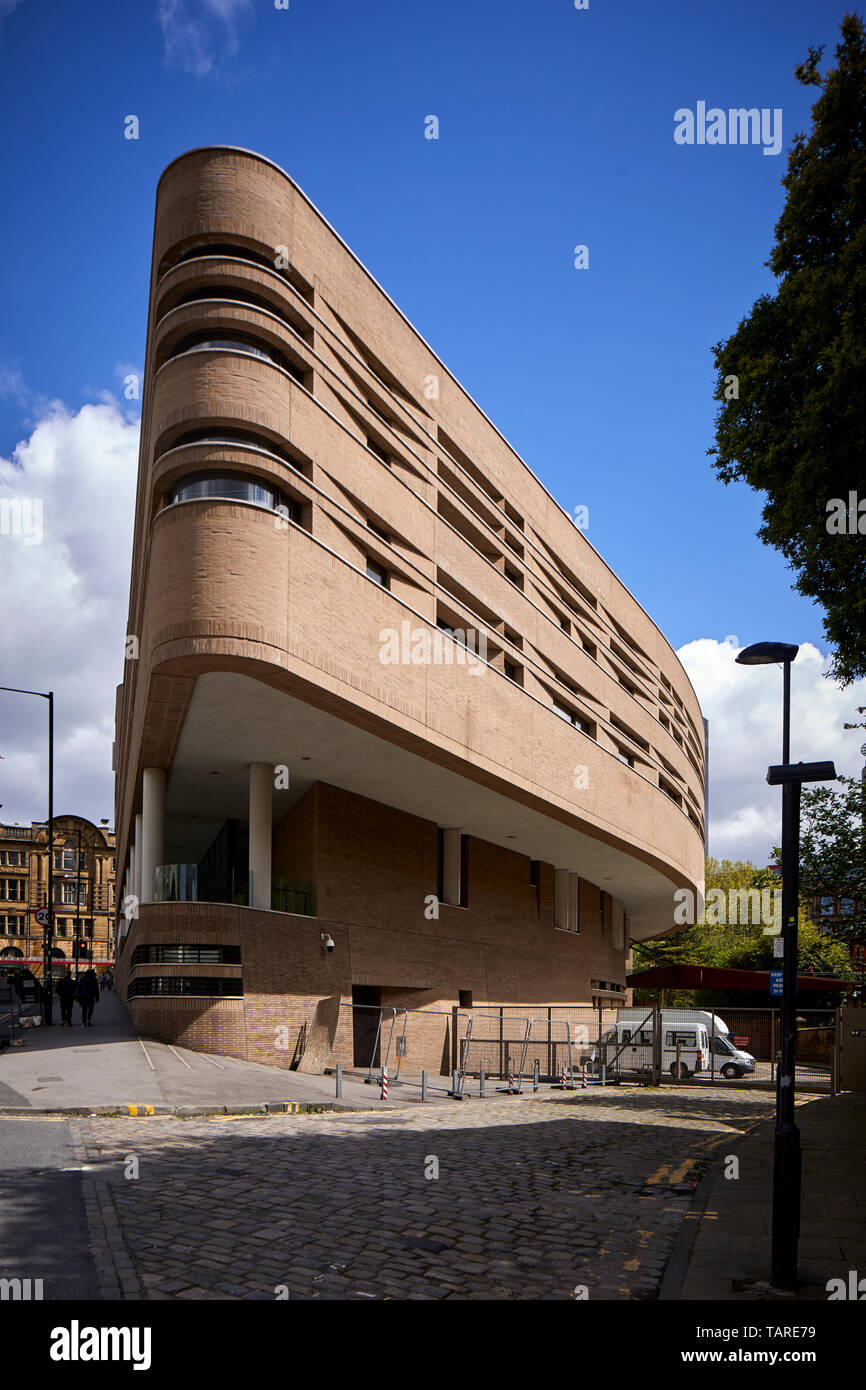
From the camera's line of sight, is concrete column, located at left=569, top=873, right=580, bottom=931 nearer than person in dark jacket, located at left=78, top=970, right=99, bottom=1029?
No

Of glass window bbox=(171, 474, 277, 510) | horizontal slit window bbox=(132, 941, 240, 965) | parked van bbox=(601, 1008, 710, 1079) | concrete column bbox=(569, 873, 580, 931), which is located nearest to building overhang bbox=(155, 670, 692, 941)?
concrete column bbox=(569, 873, 580, 931)

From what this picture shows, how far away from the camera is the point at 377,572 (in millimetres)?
26062

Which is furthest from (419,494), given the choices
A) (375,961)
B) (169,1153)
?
(169,1153)

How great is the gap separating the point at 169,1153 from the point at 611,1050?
19.9 meters

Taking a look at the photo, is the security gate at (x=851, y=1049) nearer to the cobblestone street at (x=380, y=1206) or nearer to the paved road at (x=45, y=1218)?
the cobblestone street at (x=380, y=1206)

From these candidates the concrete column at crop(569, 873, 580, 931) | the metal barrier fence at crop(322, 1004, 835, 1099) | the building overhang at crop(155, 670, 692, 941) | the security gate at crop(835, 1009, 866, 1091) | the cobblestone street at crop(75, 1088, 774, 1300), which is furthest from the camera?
the concrete column at crop(569, 873, 580, 931)

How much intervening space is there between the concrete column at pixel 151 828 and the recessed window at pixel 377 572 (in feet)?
27.4

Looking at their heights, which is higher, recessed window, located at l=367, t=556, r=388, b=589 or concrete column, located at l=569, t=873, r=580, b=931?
recessed window, located at l=367, t=556, r=388, b=589

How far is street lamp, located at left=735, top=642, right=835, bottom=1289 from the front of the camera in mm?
6850

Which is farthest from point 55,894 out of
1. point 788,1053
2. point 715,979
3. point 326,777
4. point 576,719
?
point 788,1053

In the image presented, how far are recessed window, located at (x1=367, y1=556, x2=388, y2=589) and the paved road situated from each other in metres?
16.4

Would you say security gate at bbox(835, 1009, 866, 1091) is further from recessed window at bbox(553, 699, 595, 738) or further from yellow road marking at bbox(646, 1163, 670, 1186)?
recessed window at bbox(553, 699, 595, 738)

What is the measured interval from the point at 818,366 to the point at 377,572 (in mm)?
15326
